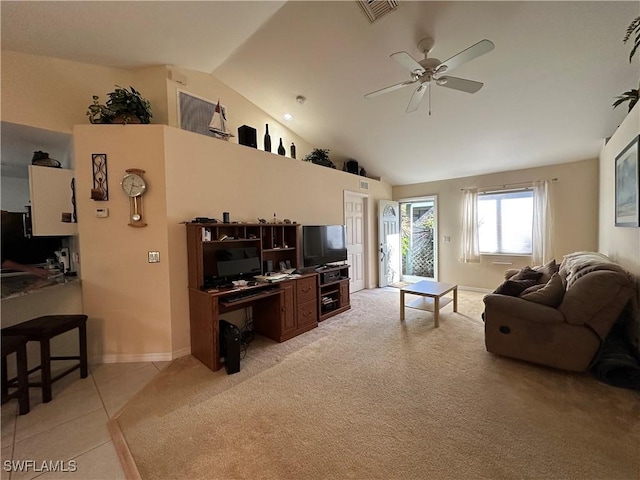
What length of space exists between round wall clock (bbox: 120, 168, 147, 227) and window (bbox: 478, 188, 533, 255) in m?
5.90

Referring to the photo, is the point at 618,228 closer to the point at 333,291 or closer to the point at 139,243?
the point at 333,291

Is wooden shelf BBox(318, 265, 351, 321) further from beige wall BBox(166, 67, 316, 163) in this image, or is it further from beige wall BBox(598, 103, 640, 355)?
beige wall BBox(598, 103, 640, 355)

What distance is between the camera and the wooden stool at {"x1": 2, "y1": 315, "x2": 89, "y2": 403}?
6.91 feet

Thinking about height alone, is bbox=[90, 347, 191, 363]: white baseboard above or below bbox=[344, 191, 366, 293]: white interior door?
below

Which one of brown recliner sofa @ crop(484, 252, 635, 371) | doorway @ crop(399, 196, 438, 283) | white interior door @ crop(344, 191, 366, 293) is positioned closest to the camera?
brown recliner sofa @ crop(484, 252, 635, 371)

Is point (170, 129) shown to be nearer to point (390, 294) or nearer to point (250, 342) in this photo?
point (250, 342)

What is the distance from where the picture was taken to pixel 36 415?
197 centimetres

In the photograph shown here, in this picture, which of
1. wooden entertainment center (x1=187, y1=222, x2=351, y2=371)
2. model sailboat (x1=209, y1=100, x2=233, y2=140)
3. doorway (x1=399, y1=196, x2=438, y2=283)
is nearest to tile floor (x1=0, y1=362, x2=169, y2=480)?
wooden entertainment center (x1=187, y1=222, x2=351, y2=371)

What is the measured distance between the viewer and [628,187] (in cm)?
244

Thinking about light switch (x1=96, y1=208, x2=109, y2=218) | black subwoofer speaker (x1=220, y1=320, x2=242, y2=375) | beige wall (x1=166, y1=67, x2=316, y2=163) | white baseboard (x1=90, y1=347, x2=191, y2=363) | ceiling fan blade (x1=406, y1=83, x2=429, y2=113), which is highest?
beige wall (x1=166, y1=67, x2=316, y2=163)

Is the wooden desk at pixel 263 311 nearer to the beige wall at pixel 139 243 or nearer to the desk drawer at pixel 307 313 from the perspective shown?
the desk drawer at pixel 307 313

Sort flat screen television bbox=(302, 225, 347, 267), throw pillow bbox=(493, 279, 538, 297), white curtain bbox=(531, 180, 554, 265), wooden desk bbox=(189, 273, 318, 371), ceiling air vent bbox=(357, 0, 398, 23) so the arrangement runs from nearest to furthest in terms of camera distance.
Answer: ceiling air vent bbox=(357, 0, 398, 23)
wooden desk bbox=(189, 273, 318, 371)
throw pillow bbox=(493, 279, 538, 297)
flat screen television bbox=(302, 225, 347, 267)
white curtain bbox=(531, 180, 554, 265)

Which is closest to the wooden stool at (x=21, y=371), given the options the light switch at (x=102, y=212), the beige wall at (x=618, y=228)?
the light switch at (x=102, y=212)

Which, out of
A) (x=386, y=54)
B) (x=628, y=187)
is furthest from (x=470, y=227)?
(x=386, y=54)
